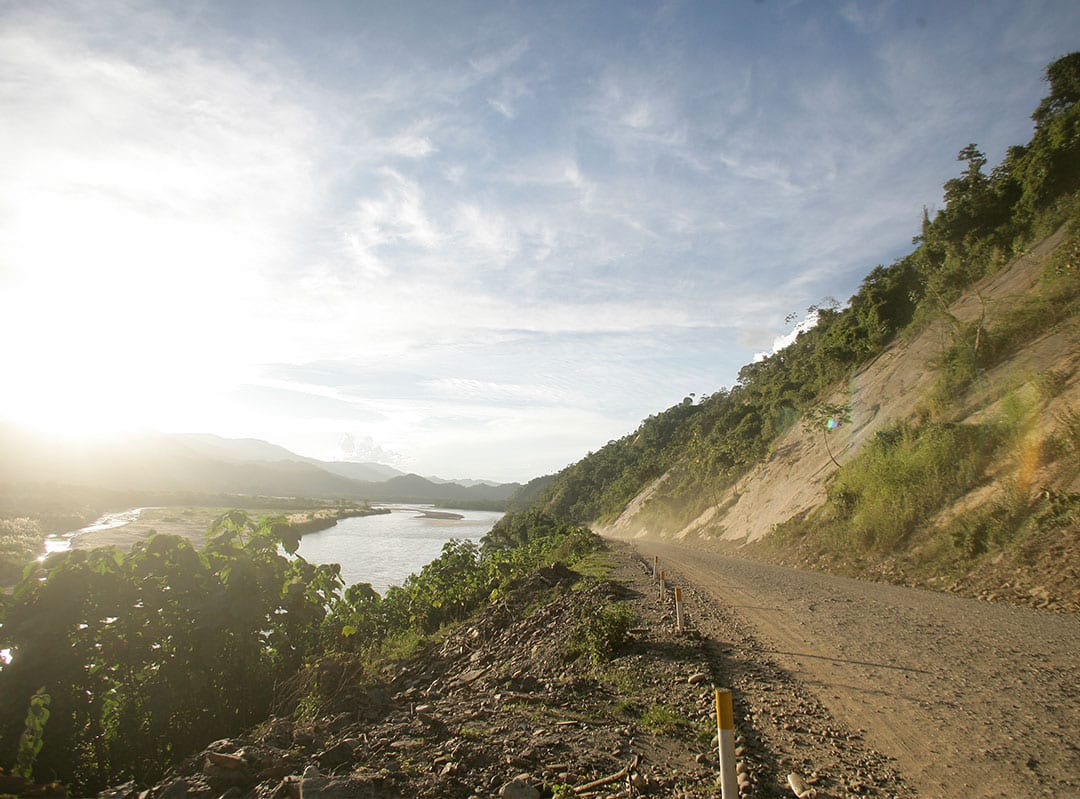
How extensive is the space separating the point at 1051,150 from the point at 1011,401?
17933 mm

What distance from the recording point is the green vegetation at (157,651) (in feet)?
22.9

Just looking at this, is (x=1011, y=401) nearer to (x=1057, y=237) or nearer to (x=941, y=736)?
(x=1057, y=237)

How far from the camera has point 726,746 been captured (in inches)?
157

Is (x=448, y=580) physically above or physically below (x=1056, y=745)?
below

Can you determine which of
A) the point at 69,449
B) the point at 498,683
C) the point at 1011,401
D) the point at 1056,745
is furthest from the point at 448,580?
the point at 69,449

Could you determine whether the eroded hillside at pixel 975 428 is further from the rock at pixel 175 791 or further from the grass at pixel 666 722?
the rock at pixel 175 791

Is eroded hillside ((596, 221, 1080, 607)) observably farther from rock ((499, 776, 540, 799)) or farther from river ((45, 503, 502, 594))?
river ((45, 503, 502, 594))

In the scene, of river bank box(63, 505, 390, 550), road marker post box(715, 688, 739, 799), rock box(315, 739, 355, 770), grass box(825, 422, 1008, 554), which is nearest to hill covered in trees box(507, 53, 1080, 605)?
grass box(825, 422, 1008, 554)

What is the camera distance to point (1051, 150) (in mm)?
26047

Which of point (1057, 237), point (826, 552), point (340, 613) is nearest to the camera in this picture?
point (340, 613)

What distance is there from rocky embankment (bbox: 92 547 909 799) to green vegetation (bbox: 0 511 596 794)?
75 cm

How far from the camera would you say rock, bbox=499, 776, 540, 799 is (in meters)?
5.00

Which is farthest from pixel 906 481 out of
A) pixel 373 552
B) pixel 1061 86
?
pixel 373 552

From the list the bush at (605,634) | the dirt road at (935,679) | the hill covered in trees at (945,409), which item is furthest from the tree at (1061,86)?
the bush at (605,634)
